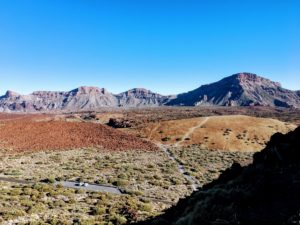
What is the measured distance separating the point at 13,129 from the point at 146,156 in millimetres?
35080

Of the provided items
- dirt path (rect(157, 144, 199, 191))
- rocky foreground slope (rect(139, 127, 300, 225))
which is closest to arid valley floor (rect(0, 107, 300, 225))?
dirt path (rect(157, 144, 199, 191))

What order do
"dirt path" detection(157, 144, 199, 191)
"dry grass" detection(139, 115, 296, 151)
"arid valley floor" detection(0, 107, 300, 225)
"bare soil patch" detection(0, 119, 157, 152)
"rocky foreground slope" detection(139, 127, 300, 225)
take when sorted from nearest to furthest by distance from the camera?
"rocky foreground slope" detection(139, 127, 300, 225)
"arid valley floor" detection(0, 107, 300, 225)
"dirt path" detection(157, 144, 199, 191)
"bare soil patch" detection(0, 119, 157, 152)
"dry grass" detection(139, 115, 296, 151)

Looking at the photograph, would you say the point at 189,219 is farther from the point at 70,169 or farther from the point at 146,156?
the point at 146,156

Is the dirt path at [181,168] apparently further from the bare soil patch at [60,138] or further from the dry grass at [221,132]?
the dry grass at [221,132]

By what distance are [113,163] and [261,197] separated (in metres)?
44.4

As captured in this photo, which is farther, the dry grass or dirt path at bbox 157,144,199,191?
the dry grass

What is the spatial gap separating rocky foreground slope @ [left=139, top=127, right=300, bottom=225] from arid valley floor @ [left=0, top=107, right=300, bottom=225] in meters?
11.8

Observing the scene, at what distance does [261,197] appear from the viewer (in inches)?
643

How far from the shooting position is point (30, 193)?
34.5 m

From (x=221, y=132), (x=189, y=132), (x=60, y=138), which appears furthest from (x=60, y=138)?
(x=221, y=132)

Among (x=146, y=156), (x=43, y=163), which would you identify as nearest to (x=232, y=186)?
(x=43, y=163)

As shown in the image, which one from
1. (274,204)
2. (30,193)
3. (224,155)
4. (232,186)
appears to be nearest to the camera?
(274,204)

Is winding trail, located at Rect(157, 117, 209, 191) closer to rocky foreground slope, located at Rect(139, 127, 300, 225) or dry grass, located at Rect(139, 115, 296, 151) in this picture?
dry grass, located at Rect(139, 115, 296, 151)

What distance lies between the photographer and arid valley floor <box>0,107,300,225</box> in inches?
1204
